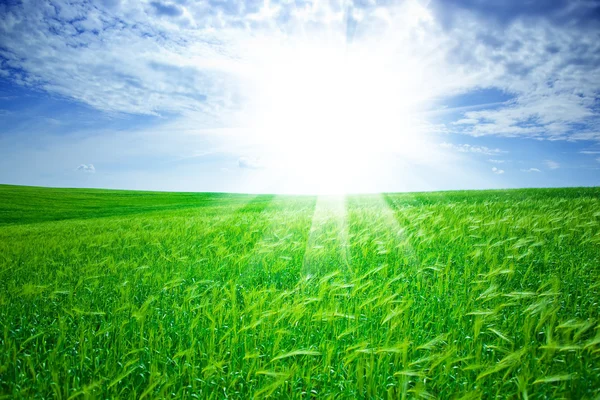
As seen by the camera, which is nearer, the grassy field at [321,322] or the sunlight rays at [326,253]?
the grassy field at [321,322]

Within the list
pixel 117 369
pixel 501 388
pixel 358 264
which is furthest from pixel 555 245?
pixel 117 369

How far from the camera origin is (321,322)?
8.21 feet

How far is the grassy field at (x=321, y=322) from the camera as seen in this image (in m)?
1.87

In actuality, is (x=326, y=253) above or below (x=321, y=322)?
above

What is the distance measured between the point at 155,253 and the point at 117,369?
3.09 metres

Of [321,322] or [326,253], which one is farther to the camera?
[326,253]

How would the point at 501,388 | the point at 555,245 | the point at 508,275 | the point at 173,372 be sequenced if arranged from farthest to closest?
the point at 555,245, the point at 508,275, the point at 173,372, the point at 501,388

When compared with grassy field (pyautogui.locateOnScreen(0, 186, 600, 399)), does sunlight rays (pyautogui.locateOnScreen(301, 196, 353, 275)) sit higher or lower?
higher

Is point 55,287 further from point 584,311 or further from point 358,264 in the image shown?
point 584,311

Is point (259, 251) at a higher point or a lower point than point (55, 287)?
higher

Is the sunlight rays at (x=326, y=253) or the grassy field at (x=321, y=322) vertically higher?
the sunlight rays at (x=326, y=253)

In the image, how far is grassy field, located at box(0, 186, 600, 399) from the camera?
187 cm

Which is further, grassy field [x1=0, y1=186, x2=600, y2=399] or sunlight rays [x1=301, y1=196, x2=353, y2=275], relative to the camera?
sunlight rays [x1=301, y1=196, x2=353, y2=275]

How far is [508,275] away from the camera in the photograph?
320cm
